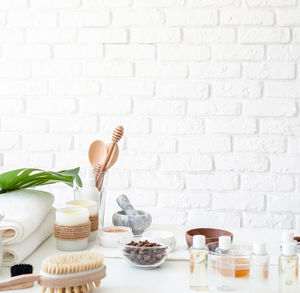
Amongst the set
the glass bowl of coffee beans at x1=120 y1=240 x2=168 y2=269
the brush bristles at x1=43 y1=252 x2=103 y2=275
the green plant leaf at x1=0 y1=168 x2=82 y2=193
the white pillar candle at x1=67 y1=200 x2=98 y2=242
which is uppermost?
the green plant leaf at x1=0 y1=168 x2=82 y2=193

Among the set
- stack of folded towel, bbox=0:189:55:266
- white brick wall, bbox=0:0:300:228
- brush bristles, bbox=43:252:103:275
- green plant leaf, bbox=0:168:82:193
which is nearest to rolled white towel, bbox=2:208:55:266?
stack of folded towel, bbox=0:189:55:266

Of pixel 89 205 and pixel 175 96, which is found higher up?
pixel 175 96

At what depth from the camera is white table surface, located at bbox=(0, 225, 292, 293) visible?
1.00 metres

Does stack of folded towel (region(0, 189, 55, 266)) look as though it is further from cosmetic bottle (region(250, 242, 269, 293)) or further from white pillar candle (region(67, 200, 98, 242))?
cosmetic bottle (region(250, 242, 269, 293))

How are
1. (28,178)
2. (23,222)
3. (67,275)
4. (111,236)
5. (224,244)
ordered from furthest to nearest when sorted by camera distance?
(28,178)
(111,236)
(23,222)
(224,244)
(67,275)

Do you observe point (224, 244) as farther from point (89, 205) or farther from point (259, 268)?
point (89, 205)

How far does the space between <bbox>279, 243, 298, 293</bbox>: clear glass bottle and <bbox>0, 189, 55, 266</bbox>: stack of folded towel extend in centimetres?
→ 61

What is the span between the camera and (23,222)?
3.84 ft

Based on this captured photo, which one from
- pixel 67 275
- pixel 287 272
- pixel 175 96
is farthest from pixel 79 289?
pixel 175 96

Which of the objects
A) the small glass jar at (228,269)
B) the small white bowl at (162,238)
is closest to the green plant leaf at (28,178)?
the small white bowl at (162,238)

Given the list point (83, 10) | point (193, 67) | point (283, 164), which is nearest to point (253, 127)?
point (283, 164)

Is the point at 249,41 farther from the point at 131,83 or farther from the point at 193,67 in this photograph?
the point at 131,83

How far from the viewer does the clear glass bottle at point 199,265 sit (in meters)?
1.01

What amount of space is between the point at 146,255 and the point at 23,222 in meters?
0.32
